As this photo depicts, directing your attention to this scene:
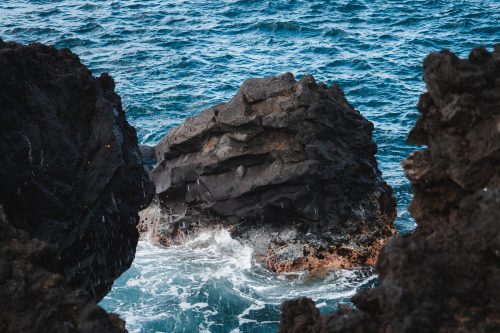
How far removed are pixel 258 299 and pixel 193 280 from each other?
2.64 meters

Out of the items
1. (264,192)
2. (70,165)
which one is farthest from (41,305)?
(264,192)

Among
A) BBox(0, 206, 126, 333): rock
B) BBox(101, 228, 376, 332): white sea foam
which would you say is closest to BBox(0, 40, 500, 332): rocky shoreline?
BBox(0, 206, 126, 333): rock

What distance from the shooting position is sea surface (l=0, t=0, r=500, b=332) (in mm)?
23531

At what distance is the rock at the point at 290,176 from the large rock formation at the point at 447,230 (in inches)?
489

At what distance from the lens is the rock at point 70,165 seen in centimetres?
1584

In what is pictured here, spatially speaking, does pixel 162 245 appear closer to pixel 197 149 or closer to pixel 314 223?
pixel 197 149

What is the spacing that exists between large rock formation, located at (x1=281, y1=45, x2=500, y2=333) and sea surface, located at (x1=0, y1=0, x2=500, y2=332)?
11.1 m

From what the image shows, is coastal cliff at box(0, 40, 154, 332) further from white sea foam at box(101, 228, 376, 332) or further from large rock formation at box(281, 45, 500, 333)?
large rock formation at box(281, 45, 500, 333)

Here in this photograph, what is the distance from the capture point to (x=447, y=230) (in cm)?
1070

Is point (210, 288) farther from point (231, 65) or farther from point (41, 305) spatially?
point (231, 65)

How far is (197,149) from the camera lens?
26.6 m

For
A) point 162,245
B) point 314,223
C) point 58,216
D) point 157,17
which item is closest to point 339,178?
point 314,223

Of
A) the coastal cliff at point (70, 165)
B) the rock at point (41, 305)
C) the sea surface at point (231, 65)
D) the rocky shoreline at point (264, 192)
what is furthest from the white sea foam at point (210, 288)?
the rock at point (41, 305)

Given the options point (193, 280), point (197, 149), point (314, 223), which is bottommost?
point (193, 280)
